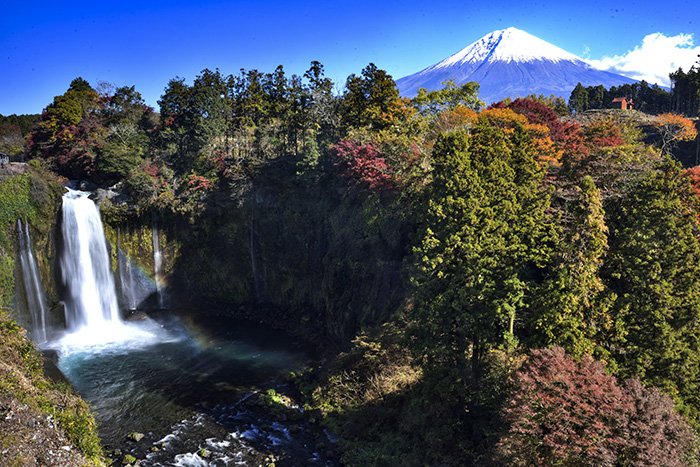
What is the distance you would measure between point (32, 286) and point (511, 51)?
307ft

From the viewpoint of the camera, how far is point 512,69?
89.0 m

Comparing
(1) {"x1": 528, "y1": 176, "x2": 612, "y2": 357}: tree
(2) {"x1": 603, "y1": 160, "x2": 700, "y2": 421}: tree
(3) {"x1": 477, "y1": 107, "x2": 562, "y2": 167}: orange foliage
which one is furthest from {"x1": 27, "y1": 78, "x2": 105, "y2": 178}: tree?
(2) {"x1": 603, "y1": 160, "x2": 700, "y2": 421}: tree

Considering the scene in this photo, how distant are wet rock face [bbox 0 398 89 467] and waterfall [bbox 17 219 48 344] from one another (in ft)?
60.1

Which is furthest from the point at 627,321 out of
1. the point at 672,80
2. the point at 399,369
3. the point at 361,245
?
the point at 672,80

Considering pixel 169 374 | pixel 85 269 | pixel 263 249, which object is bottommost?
pixel 169 374

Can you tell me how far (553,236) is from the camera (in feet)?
44.8

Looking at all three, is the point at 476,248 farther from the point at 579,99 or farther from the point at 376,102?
the point at 579,99

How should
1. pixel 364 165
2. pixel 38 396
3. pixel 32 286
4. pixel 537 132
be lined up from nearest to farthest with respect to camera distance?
pixel 38 396 → pixel 537 132 → pixel 364 165 → pixel 32 286

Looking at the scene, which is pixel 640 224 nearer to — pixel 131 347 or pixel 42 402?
pixel 42 402

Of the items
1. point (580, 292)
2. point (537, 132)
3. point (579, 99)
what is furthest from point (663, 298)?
point (579, 99)

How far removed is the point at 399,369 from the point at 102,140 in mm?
29810

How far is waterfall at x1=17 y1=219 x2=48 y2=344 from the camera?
25.8 meters

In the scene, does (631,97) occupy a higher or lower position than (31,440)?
higher

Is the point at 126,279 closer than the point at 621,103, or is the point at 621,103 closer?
the point at 126,279
